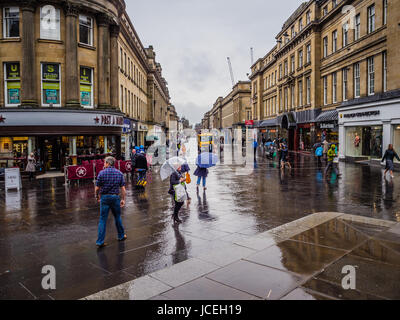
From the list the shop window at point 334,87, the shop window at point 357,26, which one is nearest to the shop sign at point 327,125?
the shop window at point 334,87

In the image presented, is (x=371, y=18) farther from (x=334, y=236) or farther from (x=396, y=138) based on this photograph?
(x=334, y=236)

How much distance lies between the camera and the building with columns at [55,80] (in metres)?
19.6

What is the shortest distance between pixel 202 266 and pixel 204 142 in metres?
39.3

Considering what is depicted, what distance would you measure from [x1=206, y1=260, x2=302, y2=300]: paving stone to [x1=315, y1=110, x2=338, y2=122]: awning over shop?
2866 centimetres

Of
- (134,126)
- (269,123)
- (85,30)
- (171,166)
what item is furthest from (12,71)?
(269,123)

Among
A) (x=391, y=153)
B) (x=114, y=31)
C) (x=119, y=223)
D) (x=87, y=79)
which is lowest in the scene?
(x=119, y=223)

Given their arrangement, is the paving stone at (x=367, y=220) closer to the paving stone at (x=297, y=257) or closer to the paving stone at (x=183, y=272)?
the paving stone at (x=297, y=257)

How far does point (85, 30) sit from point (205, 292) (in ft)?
73.6

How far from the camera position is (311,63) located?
37125 mm

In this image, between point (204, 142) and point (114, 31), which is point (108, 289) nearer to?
point (114, 31)

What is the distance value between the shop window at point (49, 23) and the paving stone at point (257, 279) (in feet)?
68.0

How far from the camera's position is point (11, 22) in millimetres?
19938
